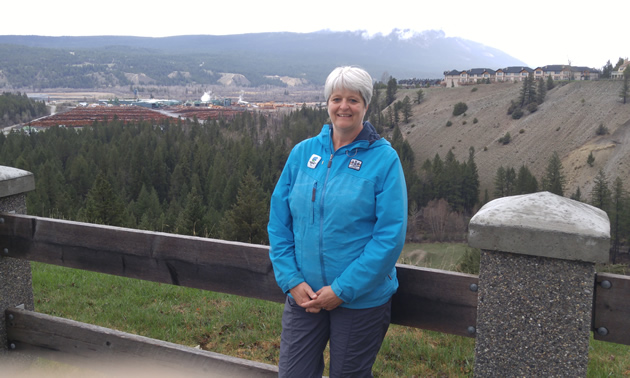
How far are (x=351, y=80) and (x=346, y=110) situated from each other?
0.46 feet

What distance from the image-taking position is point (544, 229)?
6.24 ft

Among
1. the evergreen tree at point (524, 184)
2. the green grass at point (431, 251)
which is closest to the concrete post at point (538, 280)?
the green grass at point (431, 251)

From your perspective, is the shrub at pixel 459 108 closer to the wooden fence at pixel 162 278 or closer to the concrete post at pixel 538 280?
the wooden fence at pixel 162 278

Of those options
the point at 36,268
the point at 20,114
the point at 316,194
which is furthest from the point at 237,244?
the point at 20,114

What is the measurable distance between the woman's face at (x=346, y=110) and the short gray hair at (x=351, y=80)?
0.02 meters

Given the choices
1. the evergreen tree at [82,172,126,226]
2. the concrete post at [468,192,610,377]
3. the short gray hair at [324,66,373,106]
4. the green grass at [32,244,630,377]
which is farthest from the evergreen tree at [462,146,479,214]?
the concrete post at [468,192,610,377]

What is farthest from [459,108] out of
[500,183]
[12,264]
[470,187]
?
[12,264]

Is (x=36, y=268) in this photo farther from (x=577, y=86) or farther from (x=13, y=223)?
(x=577, y=86)

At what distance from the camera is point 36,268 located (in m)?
6.61

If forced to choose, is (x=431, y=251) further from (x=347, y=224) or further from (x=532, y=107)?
(x=532, y=107)

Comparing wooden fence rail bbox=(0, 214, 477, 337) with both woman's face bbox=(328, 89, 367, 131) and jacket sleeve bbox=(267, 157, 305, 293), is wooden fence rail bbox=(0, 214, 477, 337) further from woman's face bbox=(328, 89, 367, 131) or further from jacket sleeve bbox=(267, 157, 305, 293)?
woman's face bbox=(328, 89, 367, 131)

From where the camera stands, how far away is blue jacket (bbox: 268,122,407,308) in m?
2.23

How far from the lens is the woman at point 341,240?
7.39 ft

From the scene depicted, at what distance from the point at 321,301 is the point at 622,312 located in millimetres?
1182
